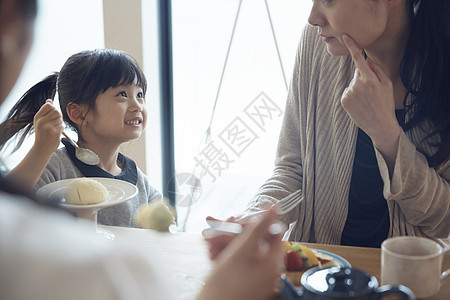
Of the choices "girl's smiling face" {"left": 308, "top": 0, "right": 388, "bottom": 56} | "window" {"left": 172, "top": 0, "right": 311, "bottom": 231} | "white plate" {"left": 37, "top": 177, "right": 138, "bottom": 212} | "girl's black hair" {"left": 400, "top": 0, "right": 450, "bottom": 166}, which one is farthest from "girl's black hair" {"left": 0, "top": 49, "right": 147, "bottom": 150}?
"window" {"left": 172, "top": 0, "right": 311, "bottom": 231}

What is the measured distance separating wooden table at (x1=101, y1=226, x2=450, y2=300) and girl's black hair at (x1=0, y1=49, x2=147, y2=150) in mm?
552

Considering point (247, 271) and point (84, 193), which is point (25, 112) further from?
point (247, 271)

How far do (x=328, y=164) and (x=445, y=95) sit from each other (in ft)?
1.08

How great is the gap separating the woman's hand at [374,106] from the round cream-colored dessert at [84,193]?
59cm

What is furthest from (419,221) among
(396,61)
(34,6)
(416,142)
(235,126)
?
(235,126)

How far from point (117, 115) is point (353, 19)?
0.76m

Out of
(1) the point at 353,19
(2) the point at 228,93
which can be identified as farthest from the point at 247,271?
(2) the point at 228,93

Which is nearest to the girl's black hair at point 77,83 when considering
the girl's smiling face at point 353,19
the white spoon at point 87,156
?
the white spoon at point 87,156

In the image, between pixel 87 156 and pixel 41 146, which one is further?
pixel 87 156

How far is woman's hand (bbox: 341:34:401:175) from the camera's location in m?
1.10

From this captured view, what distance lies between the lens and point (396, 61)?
1287 mm

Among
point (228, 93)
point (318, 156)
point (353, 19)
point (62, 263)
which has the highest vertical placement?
point (353, 19)

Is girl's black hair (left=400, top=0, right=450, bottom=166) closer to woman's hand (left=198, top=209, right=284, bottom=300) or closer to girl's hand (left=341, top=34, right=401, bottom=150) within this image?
girl's hand (left=341, top=34, right=401, bottom=150)

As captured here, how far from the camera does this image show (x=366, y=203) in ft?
4.23
